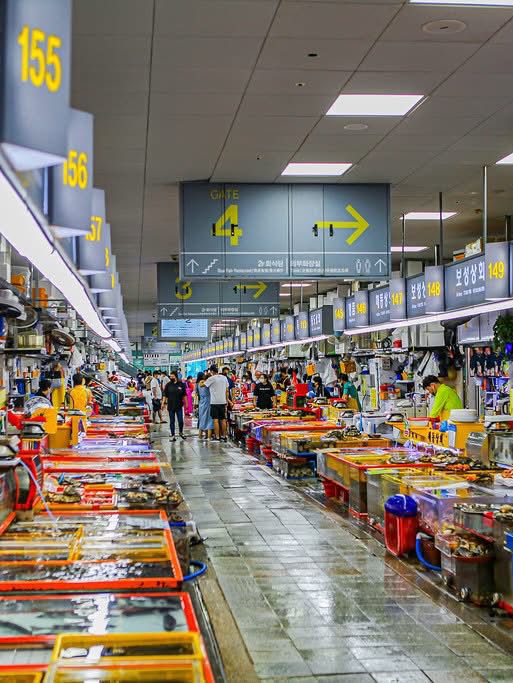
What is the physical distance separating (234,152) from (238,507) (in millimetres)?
4729

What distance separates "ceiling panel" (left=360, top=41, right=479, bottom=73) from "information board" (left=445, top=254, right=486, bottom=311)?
9.30 ft

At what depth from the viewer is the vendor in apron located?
65.2 ft

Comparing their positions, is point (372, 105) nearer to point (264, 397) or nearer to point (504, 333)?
point (504, 333)

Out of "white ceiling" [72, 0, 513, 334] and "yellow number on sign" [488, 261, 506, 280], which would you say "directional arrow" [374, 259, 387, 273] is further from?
"yellow number on sign" [488, 261, 506, 280]

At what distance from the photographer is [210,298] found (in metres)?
17.8

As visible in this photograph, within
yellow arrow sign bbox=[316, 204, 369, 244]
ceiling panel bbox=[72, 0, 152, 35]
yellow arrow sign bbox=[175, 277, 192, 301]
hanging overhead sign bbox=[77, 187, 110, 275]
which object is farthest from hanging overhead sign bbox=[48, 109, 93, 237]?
yellow arrow sign bbox=[175, 277, 192, 301]

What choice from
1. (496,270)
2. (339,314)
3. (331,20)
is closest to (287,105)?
(331,20)

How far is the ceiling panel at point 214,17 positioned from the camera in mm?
5286

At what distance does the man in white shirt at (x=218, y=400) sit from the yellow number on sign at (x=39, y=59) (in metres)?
17.5

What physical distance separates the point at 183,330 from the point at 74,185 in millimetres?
19033

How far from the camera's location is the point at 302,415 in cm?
1852

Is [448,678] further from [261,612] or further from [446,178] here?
[446,178]

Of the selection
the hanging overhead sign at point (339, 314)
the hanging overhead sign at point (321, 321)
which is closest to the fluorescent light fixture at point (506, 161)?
the hanging overhead sign at point (339, 314)

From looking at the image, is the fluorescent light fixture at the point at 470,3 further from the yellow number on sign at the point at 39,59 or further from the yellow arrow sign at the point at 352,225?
the yellow arrow sign at the point at 352,225
